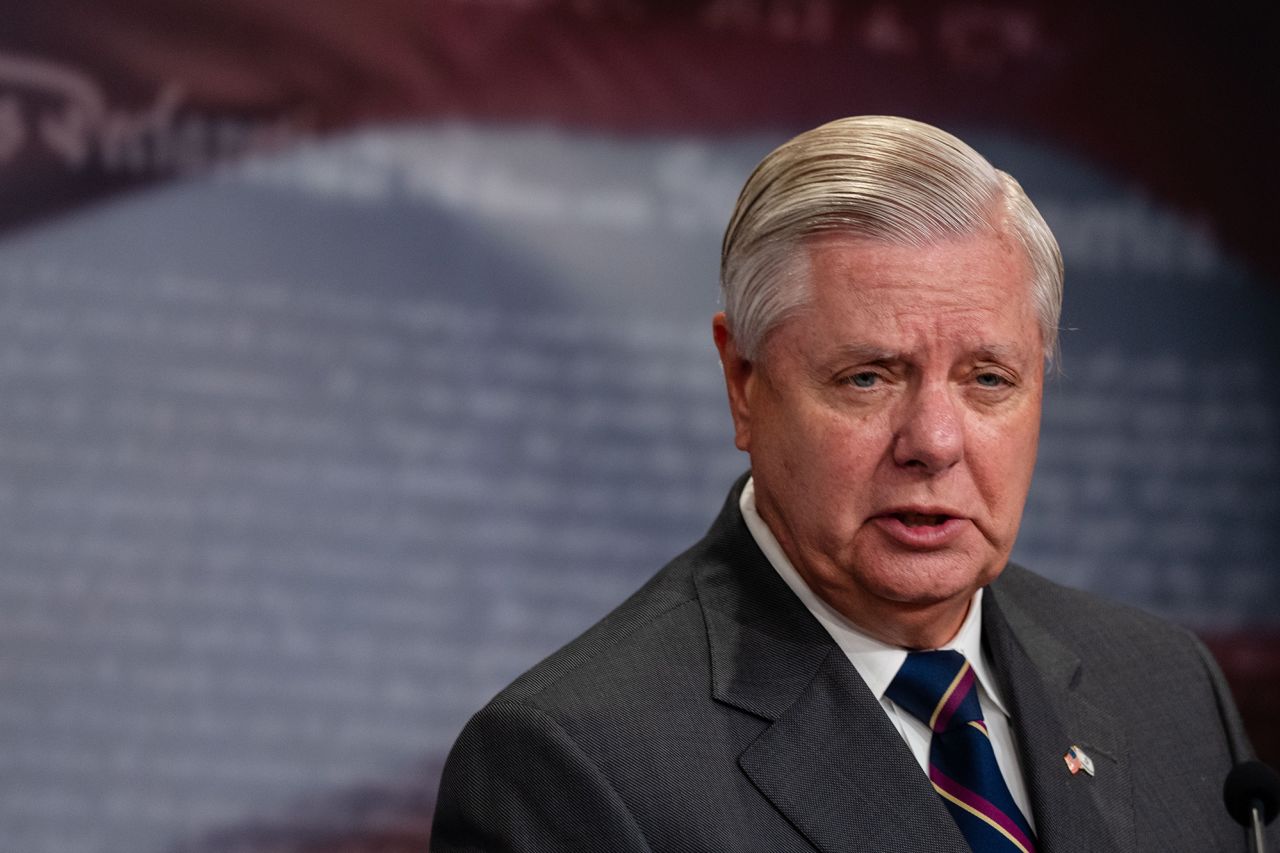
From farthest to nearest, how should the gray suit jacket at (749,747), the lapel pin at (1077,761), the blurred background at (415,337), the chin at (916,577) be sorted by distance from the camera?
the blurred background at (415,337) < the lapel pin at (1077,761) < the chin at (916,577) < the gray suit jacket at (749,747)

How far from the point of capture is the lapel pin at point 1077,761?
1.71m

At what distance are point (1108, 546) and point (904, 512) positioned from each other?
2.32m

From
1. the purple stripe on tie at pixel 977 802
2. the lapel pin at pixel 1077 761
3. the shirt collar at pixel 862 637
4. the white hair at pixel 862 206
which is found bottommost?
the purple stripe on tie at pixel 977 802

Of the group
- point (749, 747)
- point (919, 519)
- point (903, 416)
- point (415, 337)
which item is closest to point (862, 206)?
point (903, 416)

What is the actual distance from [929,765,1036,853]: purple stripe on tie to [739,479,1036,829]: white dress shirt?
2cm

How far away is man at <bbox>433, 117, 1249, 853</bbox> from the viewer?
4.99 feet

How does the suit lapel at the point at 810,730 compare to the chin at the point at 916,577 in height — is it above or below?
below

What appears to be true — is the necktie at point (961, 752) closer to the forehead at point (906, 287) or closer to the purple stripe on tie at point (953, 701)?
the purple stripe on tie at point (953, 701)

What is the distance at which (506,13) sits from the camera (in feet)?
11.3

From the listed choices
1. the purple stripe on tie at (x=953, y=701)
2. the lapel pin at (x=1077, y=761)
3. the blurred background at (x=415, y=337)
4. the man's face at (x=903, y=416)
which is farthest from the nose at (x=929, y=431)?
the blurred background at (x=415, y=337)

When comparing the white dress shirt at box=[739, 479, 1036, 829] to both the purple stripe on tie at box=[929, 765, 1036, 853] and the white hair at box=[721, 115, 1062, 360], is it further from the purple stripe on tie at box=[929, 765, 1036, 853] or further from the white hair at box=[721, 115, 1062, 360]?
the white hair at box=[721, 115, 1062, 360]

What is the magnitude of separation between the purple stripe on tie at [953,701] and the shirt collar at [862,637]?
0.10ft

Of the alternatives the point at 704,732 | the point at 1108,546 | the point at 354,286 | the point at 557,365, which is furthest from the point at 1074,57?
the point at 704,732

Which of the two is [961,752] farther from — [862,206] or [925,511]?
[862,206]
